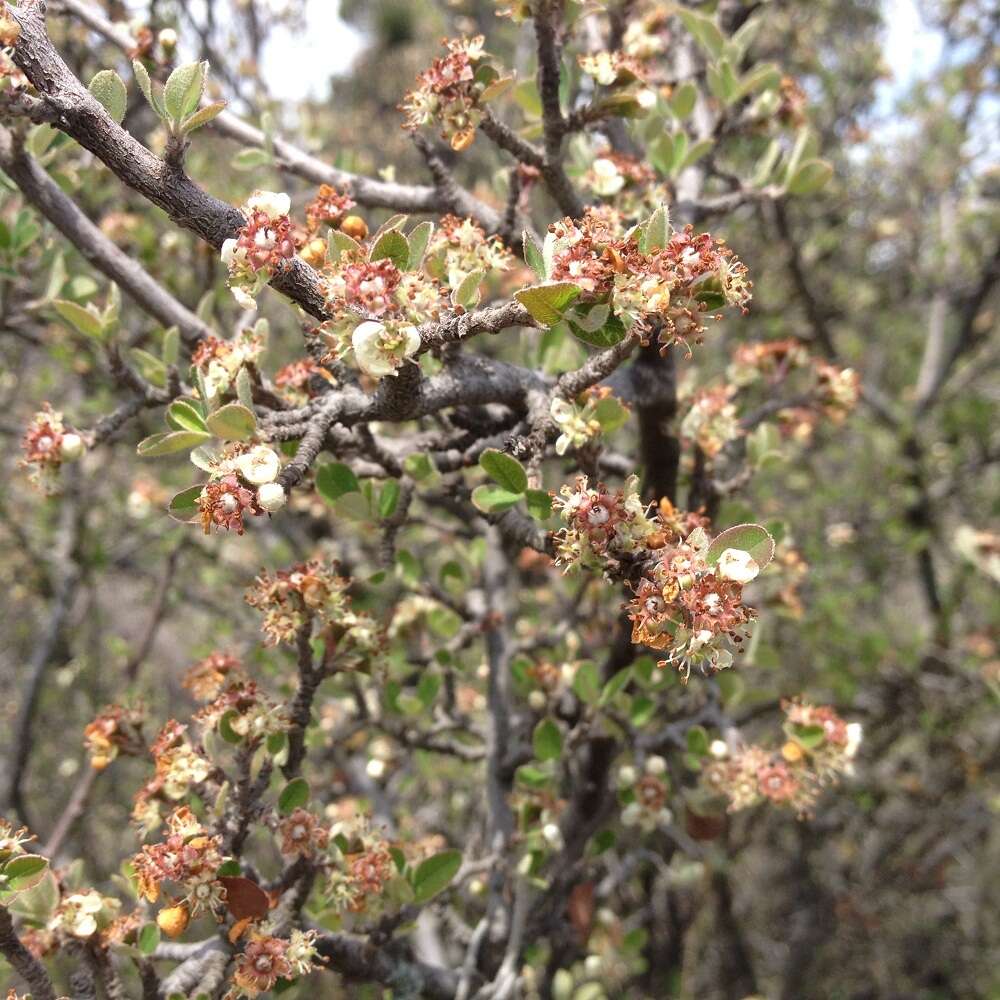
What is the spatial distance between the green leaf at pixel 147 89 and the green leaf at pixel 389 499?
71cm

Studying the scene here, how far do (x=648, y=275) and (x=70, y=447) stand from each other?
116cm

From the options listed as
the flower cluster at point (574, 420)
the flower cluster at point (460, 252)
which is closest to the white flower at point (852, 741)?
the flower cluster at point (574, 420)

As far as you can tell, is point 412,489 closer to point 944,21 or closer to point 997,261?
point 997,261

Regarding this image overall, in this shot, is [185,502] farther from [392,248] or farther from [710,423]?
[710,423]

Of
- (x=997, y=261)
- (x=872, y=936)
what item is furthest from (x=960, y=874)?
(x=997, y=261)

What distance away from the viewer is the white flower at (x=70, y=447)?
63.5 inches

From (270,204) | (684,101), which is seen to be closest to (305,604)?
(270,204)

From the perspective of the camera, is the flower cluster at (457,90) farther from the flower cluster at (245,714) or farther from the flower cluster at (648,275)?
the flower cluster at (245,714)

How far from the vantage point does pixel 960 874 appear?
19.7ft

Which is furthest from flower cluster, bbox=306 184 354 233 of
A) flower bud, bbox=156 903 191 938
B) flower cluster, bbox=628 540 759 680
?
flower bud, bbox=156 903 191 938

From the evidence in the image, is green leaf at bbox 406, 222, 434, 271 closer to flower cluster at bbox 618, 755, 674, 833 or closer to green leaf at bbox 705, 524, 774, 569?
green leaf at bbox 705, 524, 774, 569

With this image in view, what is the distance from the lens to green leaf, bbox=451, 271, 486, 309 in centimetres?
125

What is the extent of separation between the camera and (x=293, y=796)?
5.15 feet

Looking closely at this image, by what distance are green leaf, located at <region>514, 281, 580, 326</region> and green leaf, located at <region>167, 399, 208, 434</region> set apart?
599 millimetres
